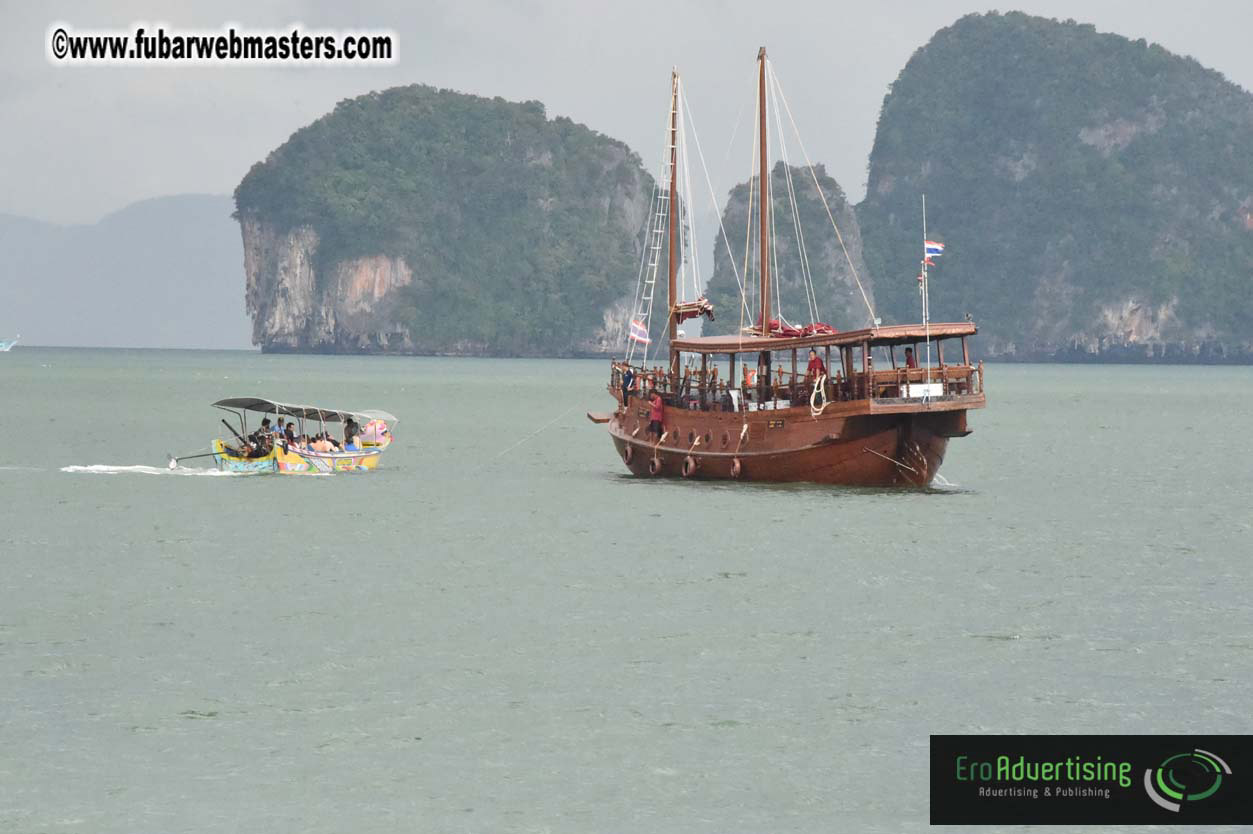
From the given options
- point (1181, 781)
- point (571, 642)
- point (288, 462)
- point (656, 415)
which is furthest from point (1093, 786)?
point (288, 462)

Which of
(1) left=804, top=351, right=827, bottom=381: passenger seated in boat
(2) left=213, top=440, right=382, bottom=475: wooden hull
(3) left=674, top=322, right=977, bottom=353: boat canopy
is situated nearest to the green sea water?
(2) left=213, top=440, right=382, bottom=475: wooden hull

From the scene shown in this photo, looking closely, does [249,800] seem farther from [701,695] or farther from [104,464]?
[104,464]

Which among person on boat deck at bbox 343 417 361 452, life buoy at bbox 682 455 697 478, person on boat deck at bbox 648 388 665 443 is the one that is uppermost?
person on boat deck at bbox 648 388 665 443

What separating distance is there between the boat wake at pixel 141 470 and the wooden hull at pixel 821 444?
1337 cm

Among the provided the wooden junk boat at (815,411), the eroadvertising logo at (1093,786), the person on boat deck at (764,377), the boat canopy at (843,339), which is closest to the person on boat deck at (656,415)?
the wooden junk boat at (815,411)

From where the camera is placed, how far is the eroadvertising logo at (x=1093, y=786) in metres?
16.0

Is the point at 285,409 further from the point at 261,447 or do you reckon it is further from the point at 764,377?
the point at 764,377

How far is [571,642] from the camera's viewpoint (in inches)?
939

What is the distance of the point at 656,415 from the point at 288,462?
1034 cm

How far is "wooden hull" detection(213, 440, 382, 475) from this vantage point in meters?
47.3

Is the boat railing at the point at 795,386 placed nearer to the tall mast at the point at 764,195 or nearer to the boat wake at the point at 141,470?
the tall mast at the point at 764,195

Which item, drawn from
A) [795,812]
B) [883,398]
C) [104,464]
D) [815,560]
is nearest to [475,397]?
[104,464]

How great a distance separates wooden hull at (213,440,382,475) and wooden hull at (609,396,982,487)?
32.6 feet

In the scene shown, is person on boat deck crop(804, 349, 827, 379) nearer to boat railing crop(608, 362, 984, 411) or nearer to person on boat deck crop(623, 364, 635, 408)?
boat railing crop(608, 362, 984, 411)
